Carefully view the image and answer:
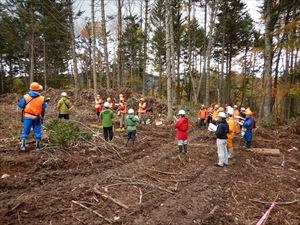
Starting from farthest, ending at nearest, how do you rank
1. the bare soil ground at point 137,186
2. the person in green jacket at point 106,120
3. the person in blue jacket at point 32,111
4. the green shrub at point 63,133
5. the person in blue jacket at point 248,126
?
the person in blue jacket at point 248,126
the person in green jacket at point 106,120
the green shrub at point 63,133
the person in blue jacket at point 32,111
the bare soil ground at point 137,186

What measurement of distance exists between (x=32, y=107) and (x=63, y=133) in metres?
1.41

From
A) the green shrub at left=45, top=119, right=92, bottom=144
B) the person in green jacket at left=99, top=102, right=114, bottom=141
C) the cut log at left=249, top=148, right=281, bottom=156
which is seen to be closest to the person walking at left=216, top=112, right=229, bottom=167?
the cut log at left=249, top=148, right=281, bottom=156

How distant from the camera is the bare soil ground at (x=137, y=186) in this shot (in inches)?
177

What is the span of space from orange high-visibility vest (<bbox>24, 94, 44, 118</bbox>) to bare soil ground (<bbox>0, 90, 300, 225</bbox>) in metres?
1.15

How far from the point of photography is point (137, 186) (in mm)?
5895

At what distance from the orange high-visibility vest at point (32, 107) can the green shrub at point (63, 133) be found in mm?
1058

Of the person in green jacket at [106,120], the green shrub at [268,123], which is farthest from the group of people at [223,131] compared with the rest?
the green shrub at [268,123]

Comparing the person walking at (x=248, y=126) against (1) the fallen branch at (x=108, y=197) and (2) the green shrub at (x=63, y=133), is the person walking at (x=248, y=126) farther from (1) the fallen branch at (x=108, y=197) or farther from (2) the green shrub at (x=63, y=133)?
(1) the fallen branch at (x=108, y=197)

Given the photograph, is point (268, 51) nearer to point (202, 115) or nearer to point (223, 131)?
point (202, 115)

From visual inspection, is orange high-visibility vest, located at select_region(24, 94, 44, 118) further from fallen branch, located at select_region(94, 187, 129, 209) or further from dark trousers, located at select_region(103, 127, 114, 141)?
fallen branch, located at select_region(94, 187, 129, 209)

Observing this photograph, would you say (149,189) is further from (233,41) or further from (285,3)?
(233,41)

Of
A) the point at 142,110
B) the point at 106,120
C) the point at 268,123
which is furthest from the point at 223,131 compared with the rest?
the point at 268,123

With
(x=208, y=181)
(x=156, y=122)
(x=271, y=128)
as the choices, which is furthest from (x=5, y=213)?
(x=271, y=128)

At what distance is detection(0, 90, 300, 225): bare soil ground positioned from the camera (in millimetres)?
4492
